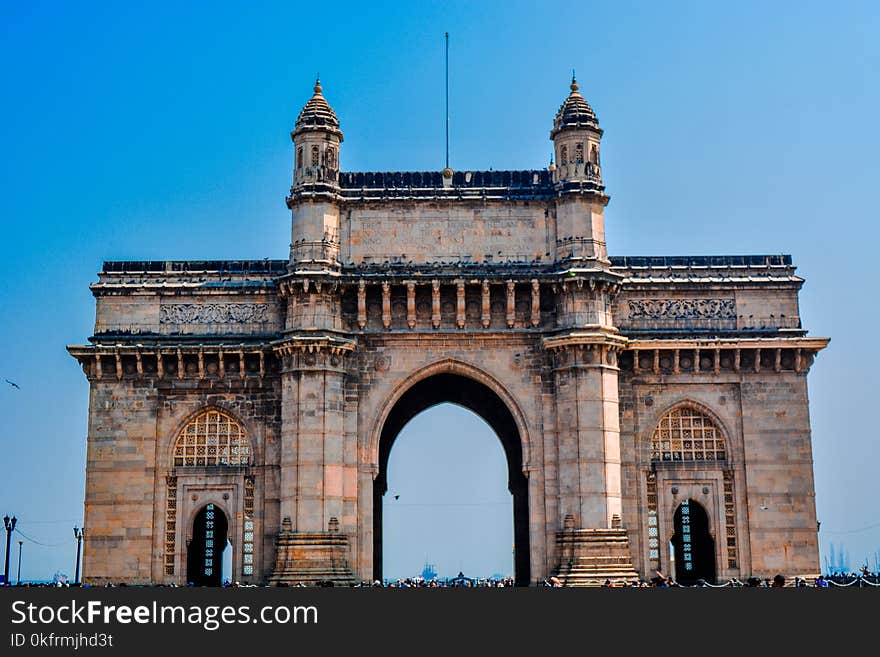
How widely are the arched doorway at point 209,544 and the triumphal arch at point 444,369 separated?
1171mm

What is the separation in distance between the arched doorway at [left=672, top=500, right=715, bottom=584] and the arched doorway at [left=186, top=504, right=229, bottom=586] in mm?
16549

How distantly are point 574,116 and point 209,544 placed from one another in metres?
20.8

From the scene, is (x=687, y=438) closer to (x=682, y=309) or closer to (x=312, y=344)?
(x=682, y=309)

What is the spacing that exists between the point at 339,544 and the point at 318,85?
16.2 meters

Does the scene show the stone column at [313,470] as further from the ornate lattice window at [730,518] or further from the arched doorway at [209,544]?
the ornate lattice window at [730,518]

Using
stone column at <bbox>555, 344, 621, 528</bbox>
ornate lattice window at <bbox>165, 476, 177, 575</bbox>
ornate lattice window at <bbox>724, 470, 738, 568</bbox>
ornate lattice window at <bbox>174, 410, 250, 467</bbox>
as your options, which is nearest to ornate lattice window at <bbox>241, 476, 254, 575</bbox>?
ornate lattice window at <bbox>174, 410, 250, 467</bbox>

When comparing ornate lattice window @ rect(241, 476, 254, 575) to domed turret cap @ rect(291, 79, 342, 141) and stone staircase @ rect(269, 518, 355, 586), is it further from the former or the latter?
domed turret cap @ rect(291, 79, 342, 141)

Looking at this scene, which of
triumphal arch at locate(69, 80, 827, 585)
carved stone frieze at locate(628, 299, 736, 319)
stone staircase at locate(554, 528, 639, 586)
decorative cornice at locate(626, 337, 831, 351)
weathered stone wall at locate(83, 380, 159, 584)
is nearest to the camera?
stone staircase at locate(554, 528, 639, 586)

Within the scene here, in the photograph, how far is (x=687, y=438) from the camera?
43.3m

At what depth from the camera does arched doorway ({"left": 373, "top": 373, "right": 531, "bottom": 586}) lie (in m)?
44.6

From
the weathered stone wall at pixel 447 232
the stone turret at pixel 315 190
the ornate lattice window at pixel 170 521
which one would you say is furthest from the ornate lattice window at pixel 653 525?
the ornate lattice window at pixel 170 521

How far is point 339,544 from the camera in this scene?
4066cm

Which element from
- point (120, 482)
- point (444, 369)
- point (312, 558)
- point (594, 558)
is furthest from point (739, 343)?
point (120, 482)

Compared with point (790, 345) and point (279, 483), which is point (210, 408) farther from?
point (790, 345)
